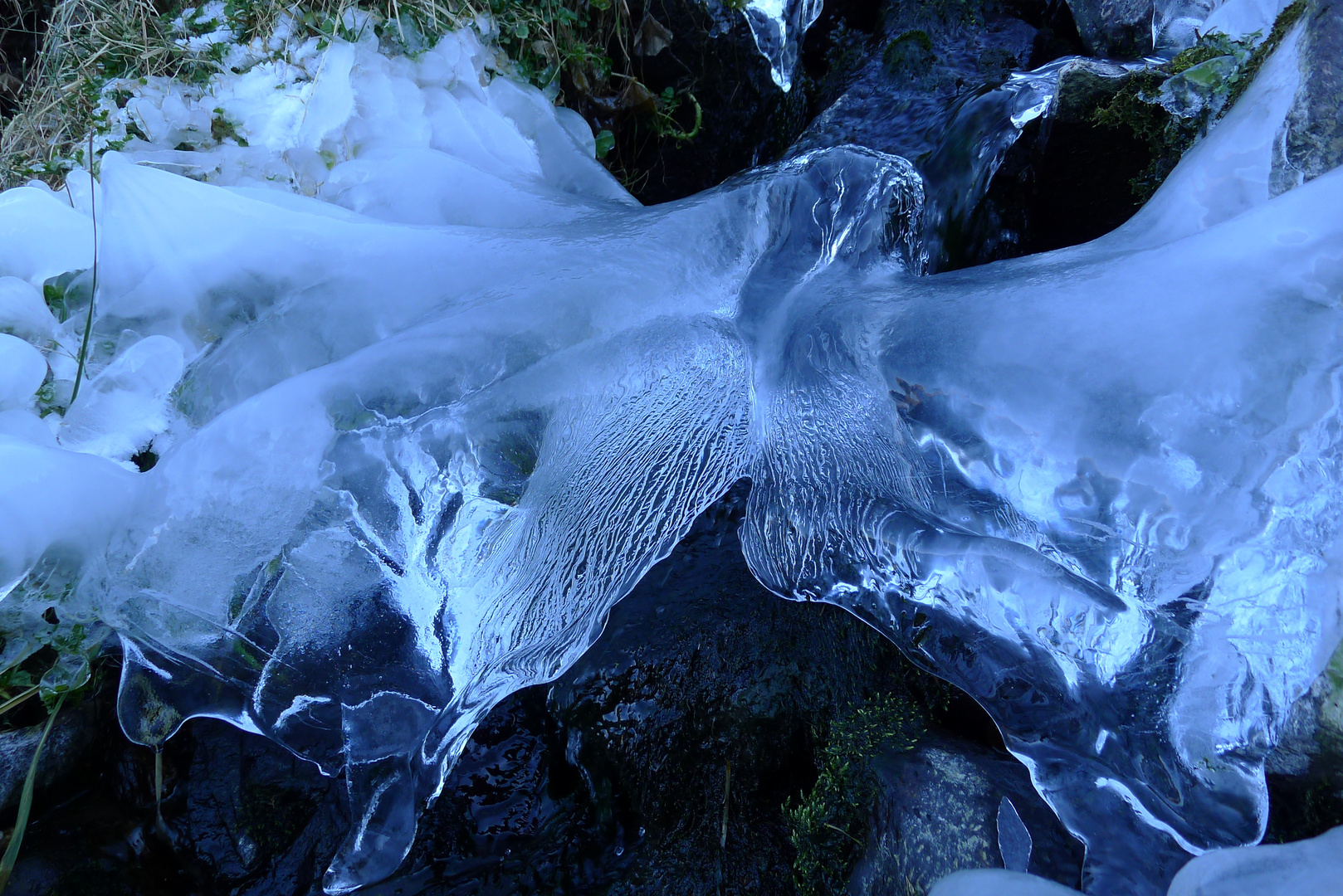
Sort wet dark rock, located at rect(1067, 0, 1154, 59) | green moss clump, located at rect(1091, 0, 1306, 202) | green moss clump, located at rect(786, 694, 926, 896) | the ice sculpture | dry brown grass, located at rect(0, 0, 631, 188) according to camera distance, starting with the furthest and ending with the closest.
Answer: the ice sculpture
wet dark rock, located at rect(1067, 0, 1154, 59)
dry brown grass, located at rect(0, 0, 631, 188)
green moss clump, located at rect(1091, 0, 1306, 202)
green moss clump, located at rect(786, 694, 926, 896)

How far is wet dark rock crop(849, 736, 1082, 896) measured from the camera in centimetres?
192

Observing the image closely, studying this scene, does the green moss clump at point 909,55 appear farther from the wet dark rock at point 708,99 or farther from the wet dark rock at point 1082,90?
the wet dark rock at point 1082,90

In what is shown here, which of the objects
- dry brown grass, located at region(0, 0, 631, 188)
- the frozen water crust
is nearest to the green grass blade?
the frozen water crust

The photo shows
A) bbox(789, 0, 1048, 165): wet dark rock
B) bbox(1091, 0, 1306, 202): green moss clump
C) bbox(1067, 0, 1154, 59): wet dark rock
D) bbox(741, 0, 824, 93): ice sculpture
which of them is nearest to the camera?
bbox(1091, 0, 1306, 202): green moss clump

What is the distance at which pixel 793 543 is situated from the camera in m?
2.41

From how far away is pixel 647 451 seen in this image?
2.29m

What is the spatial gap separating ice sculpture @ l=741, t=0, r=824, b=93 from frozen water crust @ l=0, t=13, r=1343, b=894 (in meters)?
1.36

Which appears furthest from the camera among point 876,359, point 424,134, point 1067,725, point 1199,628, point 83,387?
point 424,134

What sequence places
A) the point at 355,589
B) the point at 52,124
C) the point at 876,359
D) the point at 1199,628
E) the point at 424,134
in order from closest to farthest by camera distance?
the point at 1199,628 < the point at 355,589 < the point at 876,359 < the point at 424,134 < the point at 52,124

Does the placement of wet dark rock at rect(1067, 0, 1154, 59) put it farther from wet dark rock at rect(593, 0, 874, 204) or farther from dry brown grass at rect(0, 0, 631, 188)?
dry brown grass at rect(0, 0, 631, 188)

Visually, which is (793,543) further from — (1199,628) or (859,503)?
(1199,628)

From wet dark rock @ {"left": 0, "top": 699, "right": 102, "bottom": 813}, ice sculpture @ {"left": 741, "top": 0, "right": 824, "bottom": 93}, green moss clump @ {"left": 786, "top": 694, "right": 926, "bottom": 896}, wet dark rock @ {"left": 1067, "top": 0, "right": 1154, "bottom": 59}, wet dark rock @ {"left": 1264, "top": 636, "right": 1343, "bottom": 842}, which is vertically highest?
wet dark rock @ {"left": 1067, "top": 0, "right": 1154, "bottom": 59}

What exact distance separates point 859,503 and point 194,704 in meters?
2.05

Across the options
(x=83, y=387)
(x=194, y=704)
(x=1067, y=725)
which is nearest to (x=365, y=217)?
(x=83, y=387)
